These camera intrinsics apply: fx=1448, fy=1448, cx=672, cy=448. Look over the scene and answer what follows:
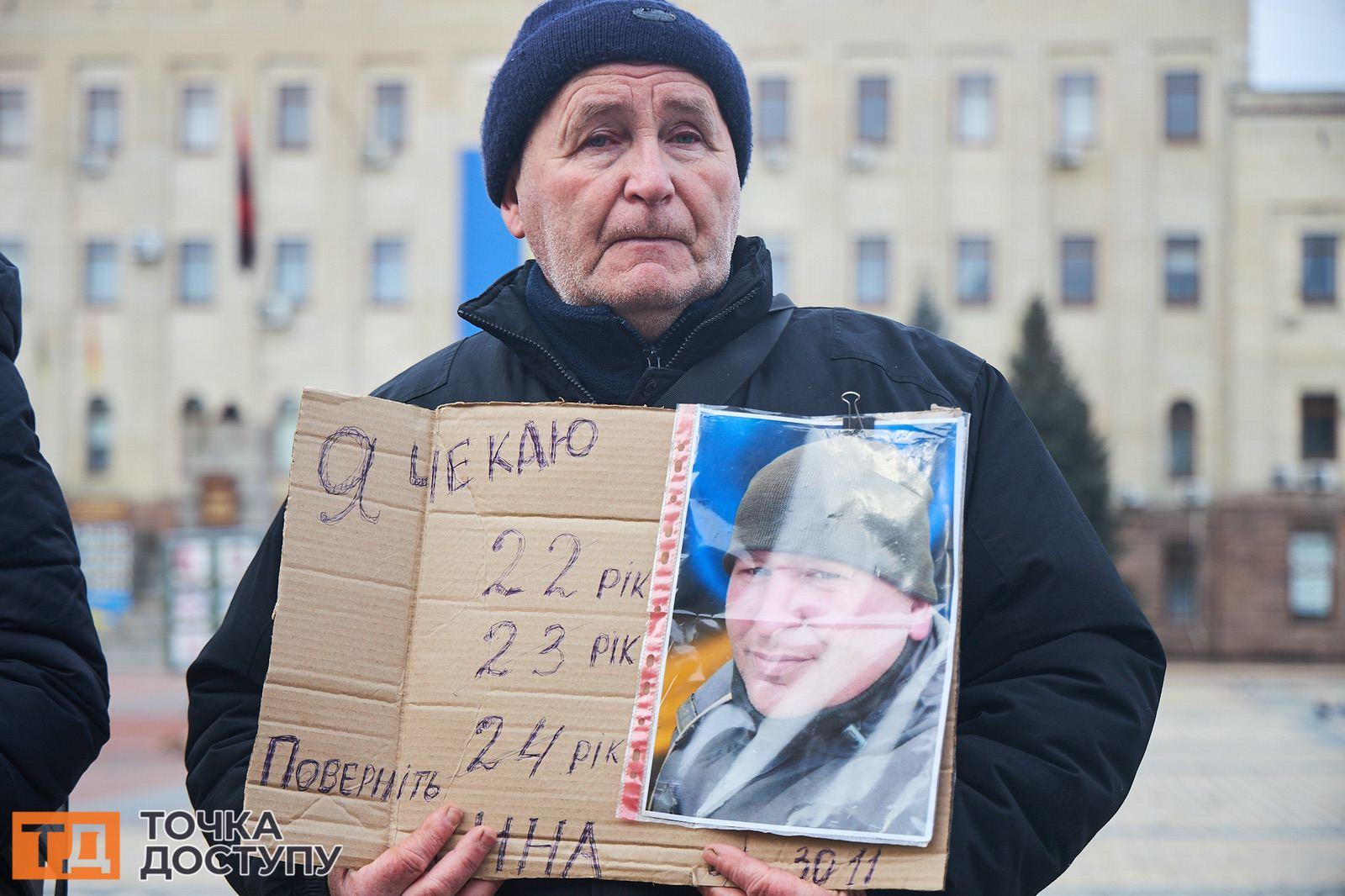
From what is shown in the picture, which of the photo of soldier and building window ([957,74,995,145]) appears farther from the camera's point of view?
building window ([957,74,995,145])

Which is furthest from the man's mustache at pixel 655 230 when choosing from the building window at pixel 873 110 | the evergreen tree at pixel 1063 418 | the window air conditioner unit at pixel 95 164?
the window air conditioner unit at pixel 95 164

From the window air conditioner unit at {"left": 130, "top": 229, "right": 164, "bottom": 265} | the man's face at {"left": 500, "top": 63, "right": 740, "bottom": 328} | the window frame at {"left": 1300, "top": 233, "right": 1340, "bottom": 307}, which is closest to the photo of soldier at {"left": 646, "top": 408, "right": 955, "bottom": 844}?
the man's face at {"left": 500, "top": 63, "right": 740, "bottom": 328}

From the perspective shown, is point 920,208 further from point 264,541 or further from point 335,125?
point 264,541

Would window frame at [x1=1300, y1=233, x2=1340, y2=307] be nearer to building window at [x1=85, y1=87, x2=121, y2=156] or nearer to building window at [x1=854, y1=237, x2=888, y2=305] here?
building window at [x1=854, y1=237, x2=888, y2=305]

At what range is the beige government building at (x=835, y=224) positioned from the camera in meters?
29.6

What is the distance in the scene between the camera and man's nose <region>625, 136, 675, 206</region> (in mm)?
2057

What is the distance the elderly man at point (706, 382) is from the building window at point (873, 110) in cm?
2946

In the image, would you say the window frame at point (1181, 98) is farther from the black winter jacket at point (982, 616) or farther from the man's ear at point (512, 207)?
the black winter jacket at point (982, 616)

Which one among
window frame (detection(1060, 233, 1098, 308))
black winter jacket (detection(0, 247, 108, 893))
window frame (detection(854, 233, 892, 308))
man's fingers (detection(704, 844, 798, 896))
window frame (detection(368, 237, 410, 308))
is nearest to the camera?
man's fingers (detection(704, 844, 798, 896))

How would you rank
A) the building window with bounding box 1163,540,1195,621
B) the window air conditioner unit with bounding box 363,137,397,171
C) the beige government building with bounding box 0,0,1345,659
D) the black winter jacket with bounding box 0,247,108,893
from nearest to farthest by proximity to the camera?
the black winter jacket with bounding box 0,247,108,893 → the beige government building with bounding box 0,0,1345,659 → the building window with bounding box 1163,540,1195,621 → the window air conditioner unit with bounding box 363,137,397,171

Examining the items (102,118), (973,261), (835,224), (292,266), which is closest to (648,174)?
(835,224)

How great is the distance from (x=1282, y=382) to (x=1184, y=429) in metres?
2.12

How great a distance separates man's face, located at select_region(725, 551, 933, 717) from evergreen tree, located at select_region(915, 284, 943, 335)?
24.9 meters

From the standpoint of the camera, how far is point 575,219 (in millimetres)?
2137
